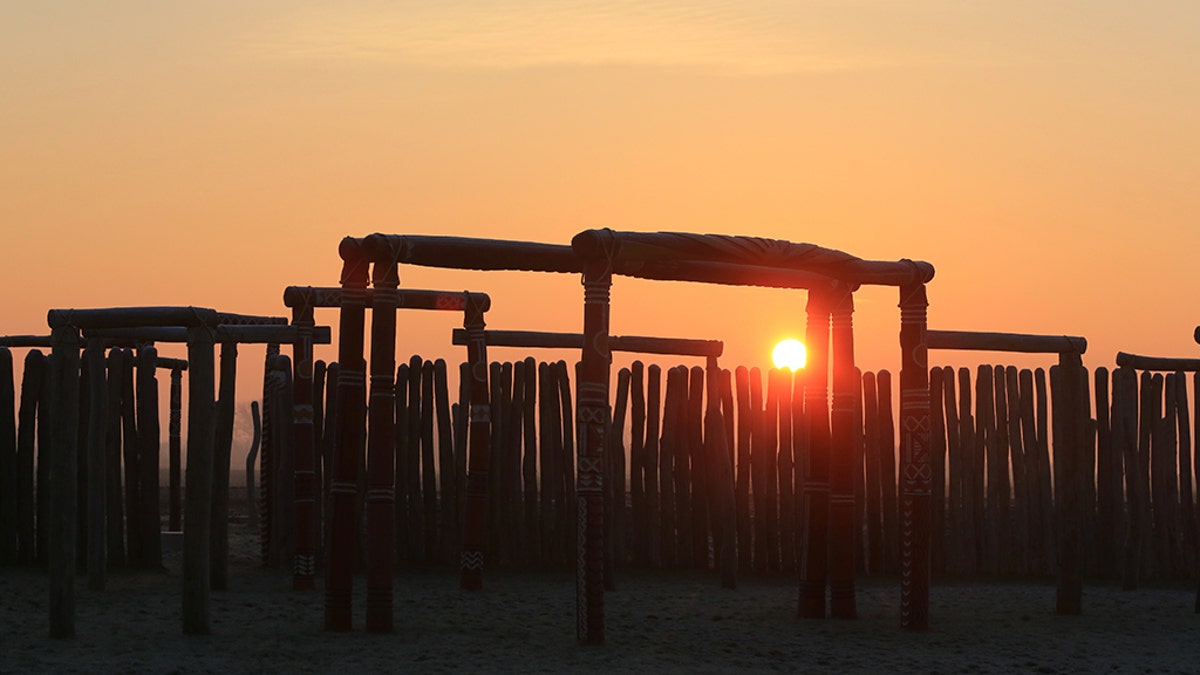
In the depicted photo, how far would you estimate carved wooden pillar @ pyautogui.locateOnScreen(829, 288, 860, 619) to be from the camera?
37.3 feet

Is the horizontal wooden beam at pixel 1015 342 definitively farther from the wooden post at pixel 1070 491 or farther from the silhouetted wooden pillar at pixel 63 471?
the silhouetted wooden pillar at pixel 63 471

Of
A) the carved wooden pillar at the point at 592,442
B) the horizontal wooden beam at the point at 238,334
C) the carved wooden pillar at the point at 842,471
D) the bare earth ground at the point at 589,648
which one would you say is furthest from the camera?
the horizontal wooden beam at the point at 238,334

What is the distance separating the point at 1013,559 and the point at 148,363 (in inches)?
331

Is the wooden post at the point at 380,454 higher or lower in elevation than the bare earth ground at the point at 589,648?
higher

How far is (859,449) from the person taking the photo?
47.4 ft

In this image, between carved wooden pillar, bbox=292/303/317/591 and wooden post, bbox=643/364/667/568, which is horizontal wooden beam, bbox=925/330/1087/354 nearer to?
wooden post, bbox=643/364/667/568

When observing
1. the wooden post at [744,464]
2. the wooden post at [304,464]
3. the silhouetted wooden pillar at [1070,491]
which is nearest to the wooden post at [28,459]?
the wooden post at [304,464]

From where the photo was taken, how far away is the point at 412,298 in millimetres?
12797

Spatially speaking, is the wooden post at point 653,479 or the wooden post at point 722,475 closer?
the wooden post at point 722,475

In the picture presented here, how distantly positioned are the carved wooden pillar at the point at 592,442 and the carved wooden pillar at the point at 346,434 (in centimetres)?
151

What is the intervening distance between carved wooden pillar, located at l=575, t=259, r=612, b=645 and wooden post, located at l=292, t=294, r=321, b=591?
3.65 m

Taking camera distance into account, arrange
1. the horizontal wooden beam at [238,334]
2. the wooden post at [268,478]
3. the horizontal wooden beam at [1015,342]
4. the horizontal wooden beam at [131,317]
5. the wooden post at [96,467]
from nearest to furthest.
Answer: the horizontal wooden beam at [131,317]
the wooden post at [96,467]
the horizontal wooden beam at [238,334]
the horizontal wooden beam at [1015,342]
the wooden post at [268,478]

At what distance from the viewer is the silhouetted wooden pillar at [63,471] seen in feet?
30.8

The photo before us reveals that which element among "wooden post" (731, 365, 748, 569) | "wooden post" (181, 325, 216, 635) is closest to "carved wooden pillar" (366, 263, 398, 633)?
"wooden post" (181, 325, 216, 635)
